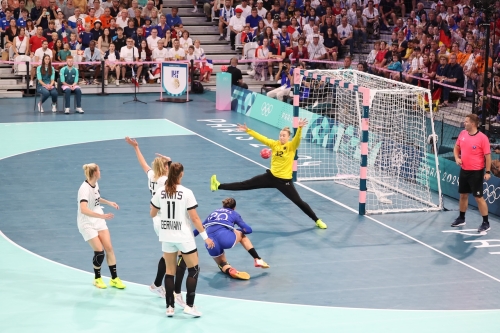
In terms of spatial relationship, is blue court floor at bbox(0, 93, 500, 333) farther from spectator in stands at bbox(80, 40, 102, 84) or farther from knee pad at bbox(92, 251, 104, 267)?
spectator in stands at bbox(80, 40, 102, 84)

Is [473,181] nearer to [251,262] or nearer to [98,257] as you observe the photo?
[251,262]

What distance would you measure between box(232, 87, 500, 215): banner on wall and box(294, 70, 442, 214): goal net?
0.07m

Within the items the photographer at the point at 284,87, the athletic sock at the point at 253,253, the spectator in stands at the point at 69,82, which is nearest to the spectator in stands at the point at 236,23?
the photographer at the point at 284,87

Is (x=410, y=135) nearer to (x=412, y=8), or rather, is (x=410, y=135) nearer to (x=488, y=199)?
(x=488, y=199)

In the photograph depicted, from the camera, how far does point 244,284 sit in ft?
40.1

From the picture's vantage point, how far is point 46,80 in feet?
87.0

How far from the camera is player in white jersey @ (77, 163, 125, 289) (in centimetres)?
1129

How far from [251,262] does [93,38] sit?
1947 centimetres

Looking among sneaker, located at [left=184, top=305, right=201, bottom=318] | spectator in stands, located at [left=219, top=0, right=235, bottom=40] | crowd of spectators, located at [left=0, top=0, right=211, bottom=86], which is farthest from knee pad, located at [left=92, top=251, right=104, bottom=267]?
spectator in stands, located at [left=219, top=0, right=235, bottom=40]

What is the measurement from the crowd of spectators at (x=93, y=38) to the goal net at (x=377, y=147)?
11.2 metres

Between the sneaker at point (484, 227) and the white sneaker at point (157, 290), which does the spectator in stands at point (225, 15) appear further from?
the white sneaker at point (157, 290)

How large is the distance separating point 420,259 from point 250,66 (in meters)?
19.5

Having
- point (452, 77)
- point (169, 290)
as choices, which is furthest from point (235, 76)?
point (169, 290)

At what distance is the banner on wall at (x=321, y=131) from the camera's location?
16.5 metres
